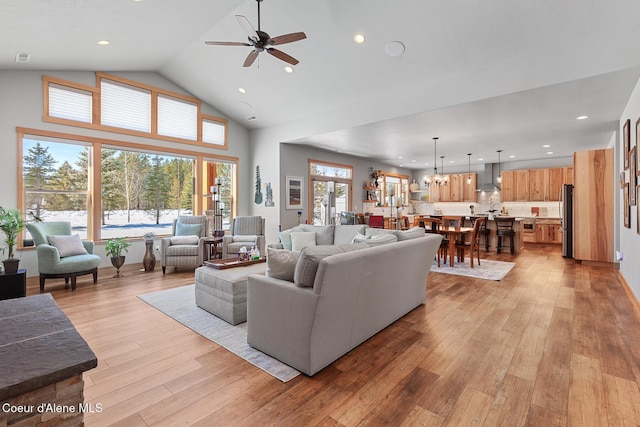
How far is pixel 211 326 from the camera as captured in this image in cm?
313

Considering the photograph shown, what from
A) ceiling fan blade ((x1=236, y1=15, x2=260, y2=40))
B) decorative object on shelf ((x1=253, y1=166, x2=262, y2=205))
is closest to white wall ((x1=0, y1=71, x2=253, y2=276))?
decorative object on shelf ((x1=253, y1=166, x2=262, y2=205))

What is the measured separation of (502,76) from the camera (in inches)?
165

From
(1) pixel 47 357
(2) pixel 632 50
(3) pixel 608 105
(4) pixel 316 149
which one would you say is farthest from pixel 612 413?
(4) pixel 316 149

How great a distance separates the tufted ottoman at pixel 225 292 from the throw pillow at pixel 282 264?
2.90 ft

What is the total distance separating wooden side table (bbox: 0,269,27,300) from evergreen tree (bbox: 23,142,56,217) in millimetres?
1926

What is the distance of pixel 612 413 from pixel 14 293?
19.1 feet

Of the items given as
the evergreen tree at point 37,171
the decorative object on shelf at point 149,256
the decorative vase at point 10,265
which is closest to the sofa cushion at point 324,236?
the decorative object on shelf at point 149,256

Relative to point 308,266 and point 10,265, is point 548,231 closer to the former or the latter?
point 308,266

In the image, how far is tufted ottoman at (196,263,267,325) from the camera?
3180mm

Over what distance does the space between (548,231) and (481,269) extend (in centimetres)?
533

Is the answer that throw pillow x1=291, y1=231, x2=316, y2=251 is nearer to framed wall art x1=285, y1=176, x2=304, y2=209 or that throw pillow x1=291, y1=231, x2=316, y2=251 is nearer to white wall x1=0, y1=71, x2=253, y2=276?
framed wall art x1=285, y1=176, x2=304, y2=209

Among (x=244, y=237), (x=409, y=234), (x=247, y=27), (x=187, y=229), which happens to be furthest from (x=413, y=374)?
(x=187, y=229)

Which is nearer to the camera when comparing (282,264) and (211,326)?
(282,264)

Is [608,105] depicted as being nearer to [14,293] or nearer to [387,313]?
[387,313]
